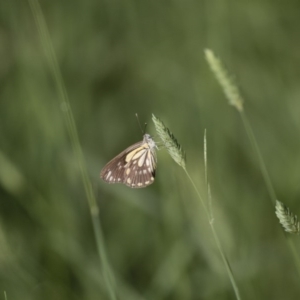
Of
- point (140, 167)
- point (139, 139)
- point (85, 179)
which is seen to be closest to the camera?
point (85, 179)

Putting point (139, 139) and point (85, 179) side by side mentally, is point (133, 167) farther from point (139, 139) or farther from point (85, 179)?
point (139, 139)

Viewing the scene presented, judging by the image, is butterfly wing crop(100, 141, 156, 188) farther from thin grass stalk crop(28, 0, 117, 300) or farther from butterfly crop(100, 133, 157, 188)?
thin grass stalk crop(28, 0, 117, 300)

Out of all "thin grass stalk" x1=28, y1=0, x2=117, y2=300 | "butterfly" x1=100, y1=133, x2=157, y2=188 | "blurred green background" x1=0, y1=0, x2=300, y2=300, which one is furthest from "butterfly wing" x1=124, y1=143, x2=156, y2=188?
"thin grass stalk" x1=28, y1=0, x2=117, y2=300

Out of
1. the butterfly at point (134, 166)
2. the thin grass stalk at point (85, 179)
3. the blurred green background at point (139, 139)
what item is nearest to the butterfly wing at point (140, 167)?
the butterfly at point (134, 166)

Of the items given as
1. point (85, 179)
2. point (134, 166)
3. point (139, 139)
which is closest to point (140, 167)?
point (134, 166)

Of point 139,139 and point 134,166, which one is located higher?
point 139,139

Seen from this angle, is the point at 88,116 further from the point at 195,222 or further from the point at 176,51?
the point at 195,222
